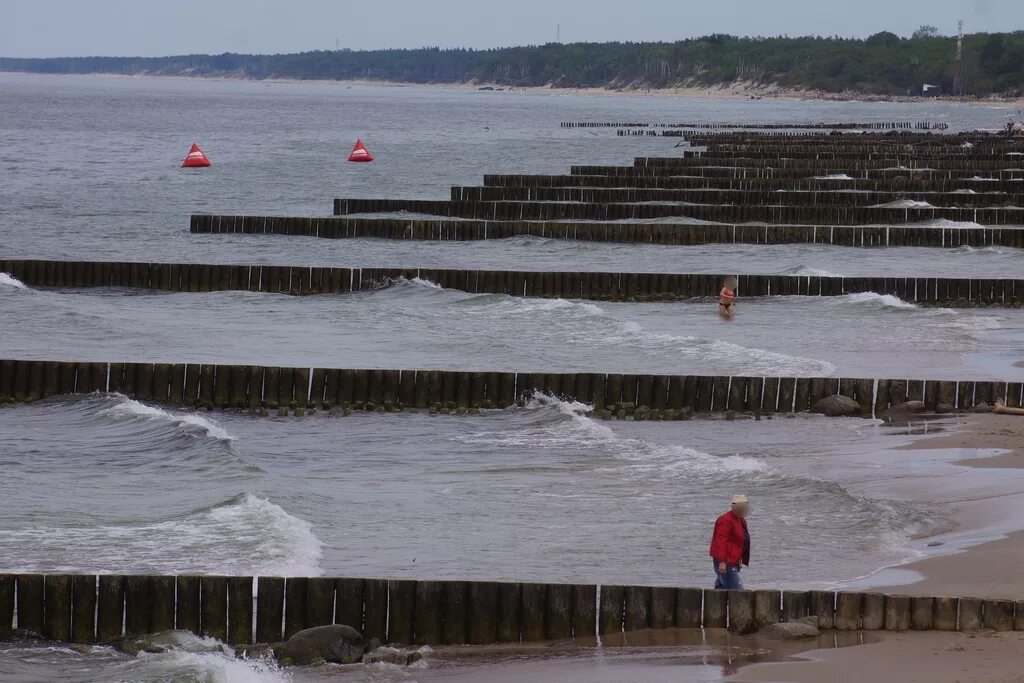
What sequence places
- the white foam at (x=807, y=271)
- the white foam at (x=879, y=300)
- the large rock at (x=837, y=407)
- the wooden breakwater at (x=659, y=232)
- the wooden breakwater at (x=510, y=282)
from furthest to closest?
the wooden breakwater at (x=659, y=232) < the white foam at (x=807, y=271) < the wooden breakwater at (x=510, y=282) < the white foam at (x=879, y=300) < the large rock at (x=837, y=407)

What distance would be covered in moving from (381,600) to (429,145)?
103994mm

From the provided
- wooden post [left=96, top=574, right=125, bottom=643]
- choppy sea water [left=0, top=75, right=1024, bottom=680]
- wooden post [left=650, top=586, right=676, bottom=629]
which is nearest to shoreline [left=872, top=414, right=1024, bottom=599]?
Result: choppy sea water [left=0, top=75, right=1024, bottom=680]

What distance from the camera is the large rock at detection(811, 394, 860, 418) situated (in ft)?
72.1

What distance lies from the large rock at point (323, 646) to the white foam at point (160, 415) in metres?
8.39

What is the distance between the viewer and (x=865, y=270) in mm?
40562

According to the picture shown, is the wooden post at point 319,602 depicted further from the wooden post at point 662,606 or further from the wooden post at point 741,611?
the wooden post at point 741,611

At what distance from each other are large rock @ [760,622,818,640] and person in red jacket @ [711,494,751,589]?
23.8 inches

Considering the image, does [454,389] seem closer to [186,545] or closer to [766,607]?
[186,545]

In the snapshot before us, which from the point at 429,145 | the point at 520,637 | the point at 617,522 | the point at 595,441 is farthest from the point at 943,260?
the point at 429,145

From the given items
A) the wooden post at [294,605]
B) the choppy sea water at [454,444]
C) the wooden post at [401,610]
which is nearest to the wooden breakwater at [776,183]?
the choppy sea water at [454,444]

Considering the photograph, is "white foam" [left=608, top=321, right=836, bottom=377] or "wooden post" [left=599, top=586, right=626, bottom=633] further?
"white foam" [left=608, top=321, right=836, bottom=377]

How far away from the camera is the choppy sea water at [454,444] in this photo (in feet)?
49.5

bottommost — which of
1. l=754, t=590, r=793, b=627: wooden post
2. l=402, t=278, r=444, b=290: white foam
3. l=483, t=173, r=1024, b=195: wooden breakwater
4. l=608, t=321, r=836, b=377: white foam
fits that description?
l=754, t=590, r=793, b=627: wooden post

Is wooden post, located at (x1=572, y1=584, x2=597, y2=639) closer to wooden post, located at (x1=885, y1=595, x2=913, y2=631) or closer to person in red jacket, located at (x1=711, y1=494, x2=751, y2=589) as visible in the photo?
person in red jacket, located at (x1=711, y1=494, x2=751, y2=589)
